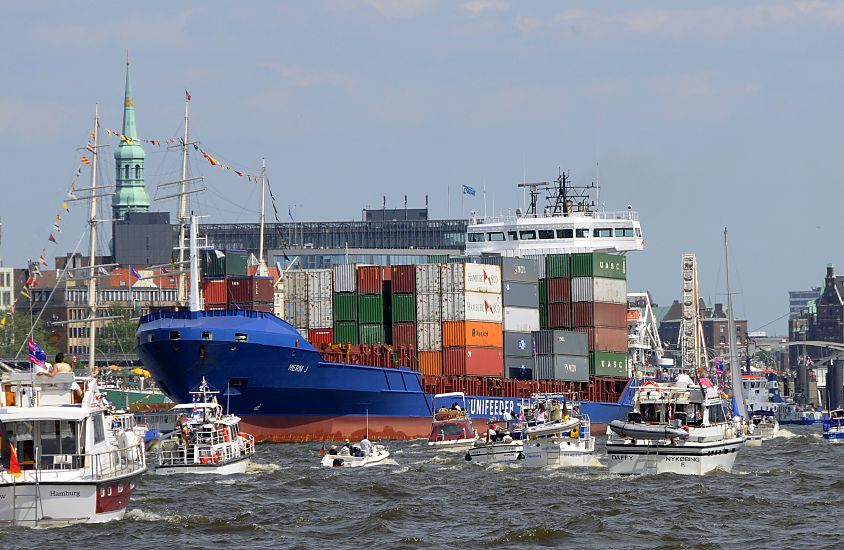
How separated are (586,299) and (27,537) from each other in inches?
3019

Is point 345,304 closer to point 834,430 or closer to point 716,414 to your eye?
point 834,430

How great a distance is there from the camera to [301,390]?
90812 millimetres

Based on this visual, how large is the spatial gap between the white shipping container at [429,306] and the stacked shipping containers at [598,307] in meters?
12.2

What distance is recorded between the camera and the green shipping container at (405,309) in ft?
346

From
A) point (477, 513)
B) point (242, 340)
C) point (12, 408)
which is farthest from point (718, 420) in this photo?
point (242, 340)

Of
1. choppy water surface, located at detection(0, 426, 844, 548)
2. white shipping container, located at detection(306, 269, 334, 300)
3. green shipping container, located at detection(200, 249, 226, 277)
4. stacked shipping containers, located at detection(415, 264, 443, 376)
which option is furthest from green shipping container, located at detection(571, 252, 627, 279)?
choppy water surface, located at detection(0, 426, 844, 548)

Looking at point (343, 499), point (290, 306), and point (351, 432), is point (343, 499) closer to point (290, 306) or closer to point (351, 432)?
point (351, 432)

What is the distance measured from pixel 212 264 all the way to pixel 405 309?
26421 mm

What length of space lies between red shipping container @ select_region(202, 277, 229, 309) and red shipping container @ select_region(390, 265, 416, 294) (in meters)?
10.5

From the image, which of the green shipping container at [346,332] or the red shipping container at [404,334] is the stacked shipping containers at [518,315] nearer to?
the red shipping container at [404,334]

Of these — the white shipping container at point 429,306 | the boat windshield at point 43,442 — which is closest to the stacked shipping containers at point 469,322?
the white shipping container at point 429,306

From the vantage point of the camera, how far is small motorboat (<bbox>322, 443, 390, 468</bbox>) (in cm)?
6644

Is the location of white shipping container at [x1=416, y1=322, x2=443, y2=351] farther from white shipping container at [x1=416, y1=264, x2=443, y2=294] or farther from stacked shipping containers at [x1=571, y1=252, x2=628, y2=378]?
stacked shipping containers at [x1=571, y1=252, x2=628, y2=378]

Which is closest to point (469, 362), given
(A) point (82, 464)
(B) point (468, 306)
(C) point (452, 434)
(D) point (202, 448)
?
(B) point (468, 306)
